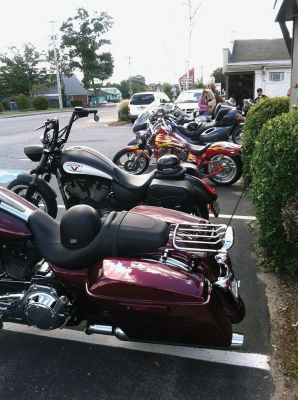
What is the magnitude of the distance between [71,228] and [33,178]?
234 cm

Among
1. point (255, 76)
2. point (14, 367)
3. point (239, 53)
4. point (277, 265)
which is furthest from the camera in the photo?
point (239, 53)

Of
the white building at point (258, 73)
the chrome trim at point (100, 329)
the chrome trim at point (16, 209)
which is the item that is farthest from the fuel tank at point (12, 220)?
the white building at point (258, 73)

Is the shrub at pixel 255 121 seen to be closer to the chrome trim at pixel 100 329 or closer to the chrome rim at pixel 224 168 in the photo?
the chrome rim at pixel 224 168

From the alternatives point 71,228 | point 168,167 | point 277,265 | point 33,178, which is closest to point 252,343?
point 277,265

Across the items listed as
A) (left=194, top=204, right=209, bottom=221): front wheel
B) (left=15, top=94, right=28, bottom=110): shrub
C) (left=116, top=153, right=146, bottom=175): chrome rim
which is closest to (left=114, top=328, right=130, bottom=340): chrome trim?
(left=194, top=204, right=209, bottom=221): front wheel

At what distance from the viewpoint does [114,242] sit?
8.46 feet

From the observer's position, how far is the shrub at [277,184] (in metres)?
3.62

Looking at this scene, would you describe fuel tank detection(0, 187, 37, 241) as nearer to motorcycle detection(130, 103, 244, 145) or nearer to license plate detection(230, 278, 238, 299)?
license plate detection(230, 278, 238, 299)

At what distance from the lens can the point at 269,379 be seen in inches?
107

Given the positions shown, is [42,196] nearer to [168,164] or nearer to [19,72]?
[168,164]

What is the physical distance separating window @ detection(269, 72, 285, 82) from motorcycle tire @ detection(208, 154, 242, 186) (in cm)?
2646

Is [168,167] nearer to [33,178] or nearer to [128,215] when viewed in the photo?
[33,178]

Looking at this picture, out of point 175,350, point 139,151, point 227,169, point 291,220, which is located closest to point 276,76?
point 227,169

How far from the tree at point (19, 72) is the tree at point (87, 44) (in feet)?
30.2
